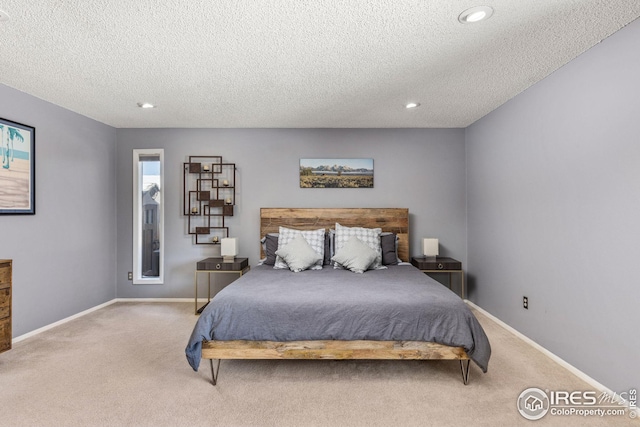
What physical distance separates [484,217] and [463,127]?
4.49 ft

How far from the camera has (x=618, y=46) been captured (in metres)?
2.16

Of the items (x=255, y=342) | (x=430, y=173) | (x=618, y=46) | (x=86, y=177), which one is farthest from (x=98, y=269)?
(x=618, y=46)

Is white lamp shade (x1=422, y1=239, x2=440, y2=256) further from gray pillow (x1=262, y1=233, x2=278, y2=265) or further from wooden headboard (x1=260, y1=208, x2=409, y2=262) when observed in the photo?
gray pillow (x1=262, y1=233, x2=278, y2=265)

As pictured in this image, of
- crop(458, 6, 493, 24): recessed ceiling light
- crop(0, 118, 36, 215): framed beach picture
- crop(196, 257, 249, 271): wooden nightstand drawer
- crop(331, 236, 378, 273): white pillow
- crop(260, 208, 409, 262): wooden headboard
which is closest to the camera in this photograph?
crop(458, 6, 493, 24): recessed ceiling light

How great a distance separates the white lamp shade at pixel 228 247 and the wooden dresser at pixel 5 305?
2.03 meters

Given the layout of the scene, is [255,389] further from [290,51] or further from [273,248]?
[290,51]

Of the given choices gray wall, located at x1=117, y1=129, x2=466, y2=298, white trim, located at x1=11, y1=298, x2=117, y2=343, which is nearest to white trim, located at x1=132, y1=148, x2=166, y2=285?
gray wall, located at x1=117, y1=129, x2=466, y2=298

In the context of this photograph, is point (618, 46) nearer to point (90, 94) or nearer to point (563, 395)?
point (563, 395)

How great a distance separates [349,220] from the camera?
14.5ft

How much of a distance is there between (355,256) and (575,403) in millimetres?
2080

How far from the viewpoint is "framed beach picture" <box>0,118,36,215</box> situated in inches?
120

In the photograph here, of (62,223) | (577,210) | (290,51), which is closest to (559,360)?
(577,210)

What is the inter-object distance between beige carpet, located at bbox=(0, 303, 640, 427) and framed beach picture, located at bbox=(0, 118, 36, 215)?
1.35 m

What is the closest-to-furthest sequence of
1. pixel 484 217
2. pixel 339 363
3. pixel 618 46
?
pixel 618 46 < pixel 339 363 < pixel 484 217
